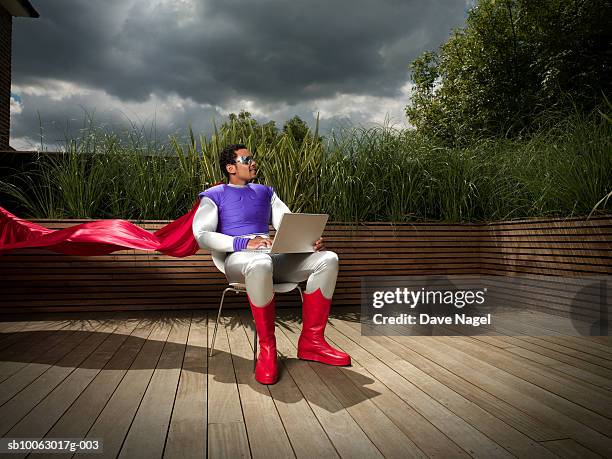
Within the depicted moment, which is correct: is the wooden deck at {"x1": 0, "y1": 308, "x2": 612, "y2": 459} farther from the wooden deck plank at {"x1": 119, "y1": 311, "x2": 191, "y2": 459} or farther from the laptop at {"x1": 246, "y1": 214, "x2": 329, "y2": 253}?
the laptop at {"x1": 246, "y1": 214, "x2": 329, "y2": 253}

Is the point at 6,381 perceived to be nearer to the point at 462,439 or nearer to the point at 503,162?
the point at 462,439

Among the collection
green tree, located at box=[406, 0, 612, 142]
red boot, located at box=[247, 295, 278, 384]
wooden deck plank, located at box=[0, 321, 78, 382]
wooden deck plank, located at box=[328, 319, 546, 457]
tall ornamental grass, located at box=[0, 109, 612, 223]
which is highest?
green tree, located at box=[406, 0, 612, 142]

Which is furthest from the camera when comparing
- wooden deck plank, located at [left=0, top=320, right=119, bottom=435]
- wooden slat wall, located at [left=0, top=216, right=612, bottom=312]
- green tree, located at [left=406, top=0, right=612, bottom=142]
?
green tree, located at [left=406, top=0, right=612, bottom=142]

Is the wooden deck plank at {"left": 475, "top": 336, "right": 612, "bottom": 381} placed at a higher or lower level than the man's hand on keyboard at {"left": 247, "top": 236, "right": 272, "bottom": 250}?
lower

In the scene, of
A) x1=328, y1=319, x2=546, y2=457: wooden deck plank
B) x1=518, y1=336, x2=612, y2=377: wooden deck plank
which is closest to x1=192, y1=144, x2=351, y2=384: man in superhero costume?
x1=328, y1=319, x2=546, y2=457: wooden deck plank

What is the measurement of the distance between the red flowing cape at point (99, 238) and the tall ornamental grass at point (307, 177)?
0.99 meters

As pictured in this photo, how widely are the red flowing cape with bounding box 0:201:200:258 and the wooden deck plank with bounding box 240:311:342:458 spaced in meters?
1.03

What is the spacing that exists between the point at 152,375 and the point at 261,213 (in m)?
1.03

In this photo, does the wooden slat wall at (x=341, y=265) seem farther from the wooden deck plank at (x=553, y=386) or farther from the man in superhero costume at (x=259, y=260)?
the man in superhero costume at (x=259, y=260)

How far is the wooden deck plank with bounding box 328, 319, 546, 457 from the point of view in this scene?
153 centimetres

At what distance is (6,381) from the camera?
220 centimetres

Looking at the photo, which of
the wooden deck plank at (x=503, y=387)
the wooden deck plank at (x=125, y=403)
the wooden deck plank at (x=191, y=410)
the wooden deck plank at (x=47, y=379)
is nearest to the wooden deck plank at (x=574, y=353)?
the wooden deck plank at (x=503, y=387)

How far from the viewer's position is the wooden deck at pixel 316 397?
1557mm

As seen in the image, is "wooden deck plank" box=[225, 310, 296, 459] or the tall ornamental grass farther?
the tall ornamental grass
